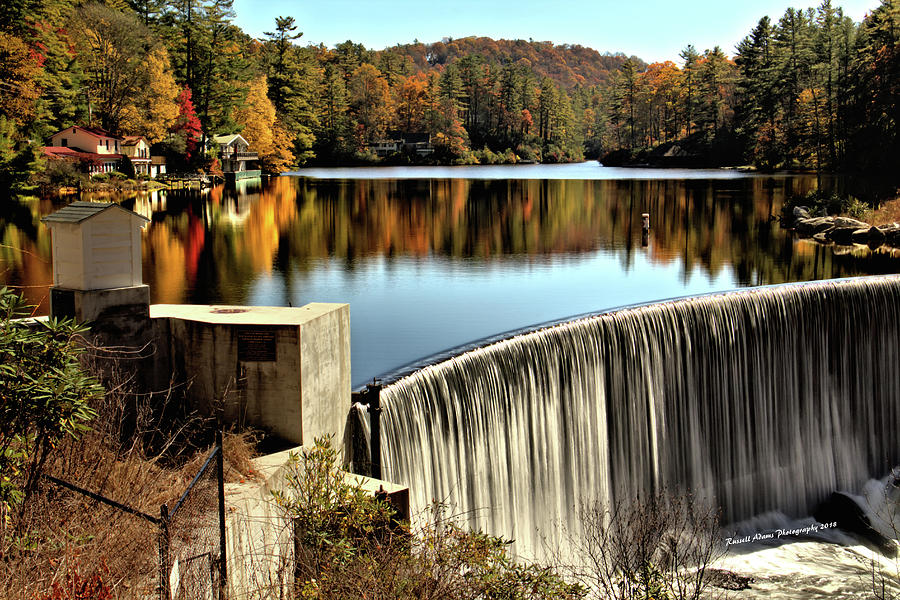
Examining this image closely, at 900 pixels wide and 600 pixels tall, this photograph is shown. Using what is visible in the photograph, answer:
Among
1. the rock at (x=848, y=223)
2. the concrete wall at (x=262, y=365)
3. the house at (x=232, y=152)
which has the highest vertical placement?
the house at (x=232, y=152)

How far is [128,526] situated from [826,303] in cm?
1537

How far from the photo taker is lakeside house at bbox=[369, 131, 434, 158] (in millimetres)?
126375

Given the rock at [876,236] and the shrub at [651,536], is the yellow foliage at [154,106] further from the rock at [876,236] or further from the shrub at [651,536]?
the shrub at [651,536]

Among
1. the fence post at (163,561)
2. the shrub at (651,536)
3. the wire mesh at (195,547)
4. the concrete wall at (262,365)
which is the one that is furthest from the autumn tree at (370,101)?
the fence post at (163,561)

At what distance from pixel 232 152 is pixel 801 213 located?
54.3 metres

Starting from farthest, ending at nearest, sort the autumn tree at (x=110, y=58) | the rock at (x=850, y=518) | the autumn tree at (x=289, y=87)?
the autumn tree at (x=289, y=87) → the autumn tree at (x=110, y=58) → the rock at (x=850, y=518)

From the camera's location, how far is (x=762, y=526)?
1694cm

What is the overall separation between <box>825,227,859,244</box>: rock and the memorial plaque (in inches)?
1262

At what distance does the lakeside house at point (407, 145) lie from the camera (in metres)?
126

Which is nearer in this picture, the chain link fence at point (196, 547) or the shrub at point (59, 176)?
the chain link fence at point (196, 547)

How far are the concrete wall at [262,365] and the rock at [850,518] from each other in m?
10.5

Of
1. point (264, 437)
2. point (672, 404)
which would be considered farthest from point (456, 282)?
point (264, 437)

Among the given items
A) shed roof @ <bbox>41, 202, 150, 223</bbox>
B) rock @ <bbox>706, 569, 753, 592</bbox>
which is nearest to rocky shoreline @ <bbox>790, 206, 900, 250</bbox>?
rock @ <bbox>706, 569, 753, 592</bbox>

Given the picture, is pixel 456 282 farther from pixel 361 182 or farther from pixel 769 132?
pixel 769 132
